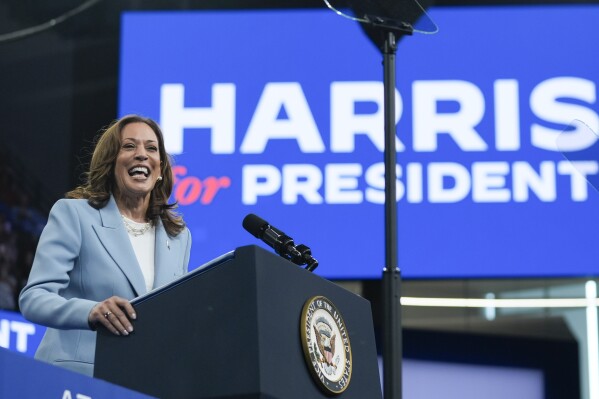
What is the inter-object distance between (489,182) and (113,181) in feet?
10.4

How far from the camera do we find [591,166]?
254cm

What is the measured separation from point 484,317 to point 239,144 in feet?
4.79

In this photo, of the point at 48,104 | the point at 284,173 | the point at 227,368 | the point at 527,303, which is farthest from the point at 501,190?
the point at 227,368

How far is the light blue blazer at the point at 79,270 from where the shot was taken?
6.78 feet

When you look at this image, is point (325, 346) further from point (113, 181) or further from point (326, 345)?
point (113, 181)

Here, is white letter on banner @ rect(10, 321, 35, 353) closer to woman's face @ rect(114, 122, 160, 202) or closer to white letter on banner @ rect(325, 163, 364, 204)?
white letter on banner @ rect(325, 163, 364, 204)

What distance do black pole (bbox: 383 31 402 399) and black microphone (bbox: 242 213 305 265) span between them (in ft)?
2.24

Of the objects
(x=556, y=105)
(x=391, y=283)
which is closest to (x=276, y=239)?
(x=391, y=283)

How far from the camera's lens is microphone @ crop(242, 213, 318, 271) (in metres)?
1.96

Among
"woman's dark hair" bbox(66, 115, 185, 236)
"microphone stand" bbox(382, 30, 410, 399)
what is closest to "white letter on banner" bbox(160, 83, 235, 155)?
"microphone stand" bbox(382, 30, 410, 399)

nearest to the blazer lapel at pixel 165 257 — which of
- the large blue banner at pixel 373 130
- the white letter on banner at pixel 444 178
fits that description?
the large blue banner at pixel 373 130

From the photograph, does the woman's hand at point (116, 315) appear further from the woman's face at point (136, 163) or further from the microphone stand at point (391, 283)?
the microphone stand at point (391, 283)

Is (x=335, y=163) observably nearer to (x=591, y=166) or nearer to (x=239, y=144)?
(x=239, y=144)

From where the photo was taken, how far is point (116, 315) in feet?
5.89
